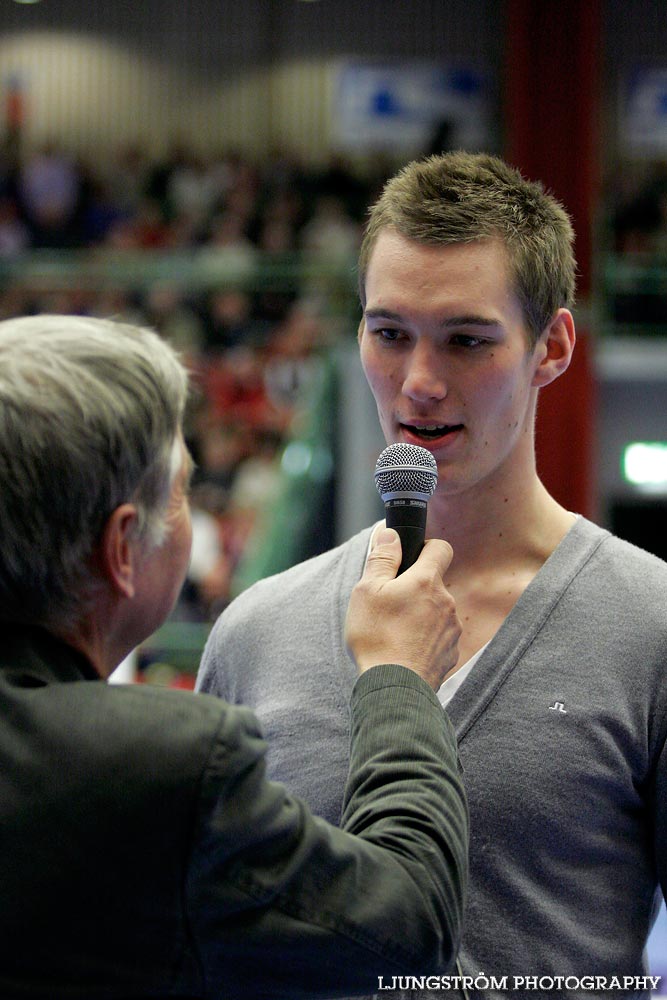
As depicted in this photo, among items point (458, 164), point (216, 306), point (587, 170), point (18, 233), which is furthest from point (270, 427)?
point (458, 164)

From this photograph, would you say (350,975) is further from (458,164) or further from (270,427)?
(270,427)

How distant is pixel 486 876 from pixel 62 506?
0.62m

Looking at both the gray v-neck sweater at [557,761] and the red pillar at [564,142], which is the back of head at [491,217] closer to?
the gray v-neck sweater at [557,761]

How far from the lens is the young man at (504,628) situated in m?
1.25

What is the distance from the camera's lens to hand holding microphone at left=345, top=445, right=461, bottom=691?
3.67 feet

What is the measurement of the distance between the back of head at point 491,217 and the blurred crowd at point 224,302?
12.4 feet

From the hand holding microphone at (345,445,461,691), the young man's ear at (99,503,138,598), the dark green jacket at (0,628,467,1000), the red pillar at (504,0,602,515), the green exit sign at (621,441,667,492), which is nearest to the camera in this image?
the dark green jacket at (0,628,467,1000)

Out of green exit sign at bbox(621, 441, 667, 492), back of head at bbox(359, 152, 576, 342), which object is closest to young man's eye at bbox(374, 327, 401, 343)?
back of head at bbox(359, 152, 576, 342)

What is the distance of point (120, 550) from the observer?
1.03 m

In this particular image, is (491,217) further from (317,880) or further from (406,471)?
(317,880)

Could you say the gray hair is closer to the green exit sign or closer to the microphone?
the microphone

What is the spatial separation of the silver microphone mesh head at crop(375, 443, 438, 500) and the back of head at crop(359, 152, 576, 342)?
262mm

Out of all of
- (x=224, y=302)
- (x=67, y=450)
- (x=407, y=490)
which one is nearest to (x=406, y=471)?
(x=407, y=490)

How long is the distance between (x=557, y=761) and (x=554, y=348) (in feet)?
1.74
